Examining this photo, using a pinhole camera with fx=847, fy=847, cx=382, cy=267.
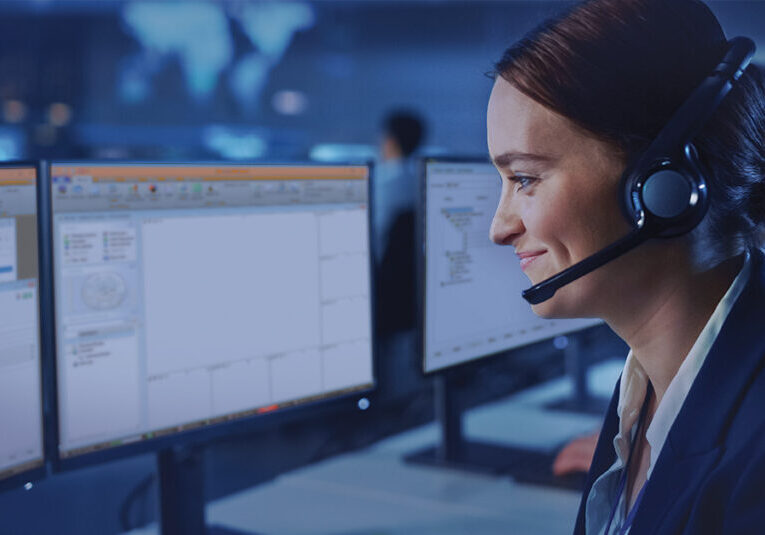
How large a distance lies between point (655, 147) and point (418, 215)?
2.13 ft

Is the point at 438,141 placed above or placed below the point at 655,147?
above

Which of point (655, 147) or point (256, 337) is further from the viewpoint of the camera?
point (256, 337)

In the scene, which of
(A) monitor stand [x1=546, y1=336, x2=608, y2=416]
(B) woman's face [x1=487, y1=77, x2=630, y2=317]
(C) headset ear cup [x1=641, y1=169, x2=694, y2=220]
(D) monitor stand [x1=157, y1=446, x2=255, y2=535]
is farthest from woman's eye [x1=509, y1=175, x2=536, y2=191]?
(A) monitor stand [x1=546, y1=336, x2=608, y2=416]

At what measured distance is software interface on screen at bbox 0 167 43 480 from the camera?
0.88m

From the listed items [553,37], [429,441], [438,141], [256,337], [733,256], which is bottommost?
[429,441]

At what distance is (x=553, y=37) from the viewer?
26.5 inches

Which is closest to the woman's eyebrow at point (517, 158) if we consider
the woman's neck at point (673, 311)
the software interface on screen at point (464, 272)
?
the woman's neck at point (673, 311)

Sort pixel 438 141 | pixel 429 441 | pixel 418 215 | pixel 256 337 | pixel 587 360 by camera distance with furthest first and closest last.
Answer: pixel 438 141, pixel 587 360, pixel 429 441, pixel 418 215, pixel 256 337

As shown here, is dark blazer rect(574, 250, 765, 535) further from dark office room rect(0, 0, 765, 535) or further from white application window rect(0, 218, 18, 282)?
white application window rect(0, 218, 18, 282)

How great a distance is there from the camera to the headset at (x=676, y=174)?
2.04 ft

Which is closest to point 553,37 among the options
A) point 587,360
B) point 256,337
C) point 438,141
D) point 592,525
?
point 592,525

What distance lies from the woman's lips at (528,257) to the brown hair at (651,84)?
112 millimetres

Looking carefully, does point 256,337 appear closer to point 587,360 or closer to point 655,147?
point 655,147

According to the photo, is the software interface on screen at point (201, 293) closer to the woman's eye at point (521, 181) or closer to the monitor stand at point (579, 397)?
the woman's eye at point (521, 181)
